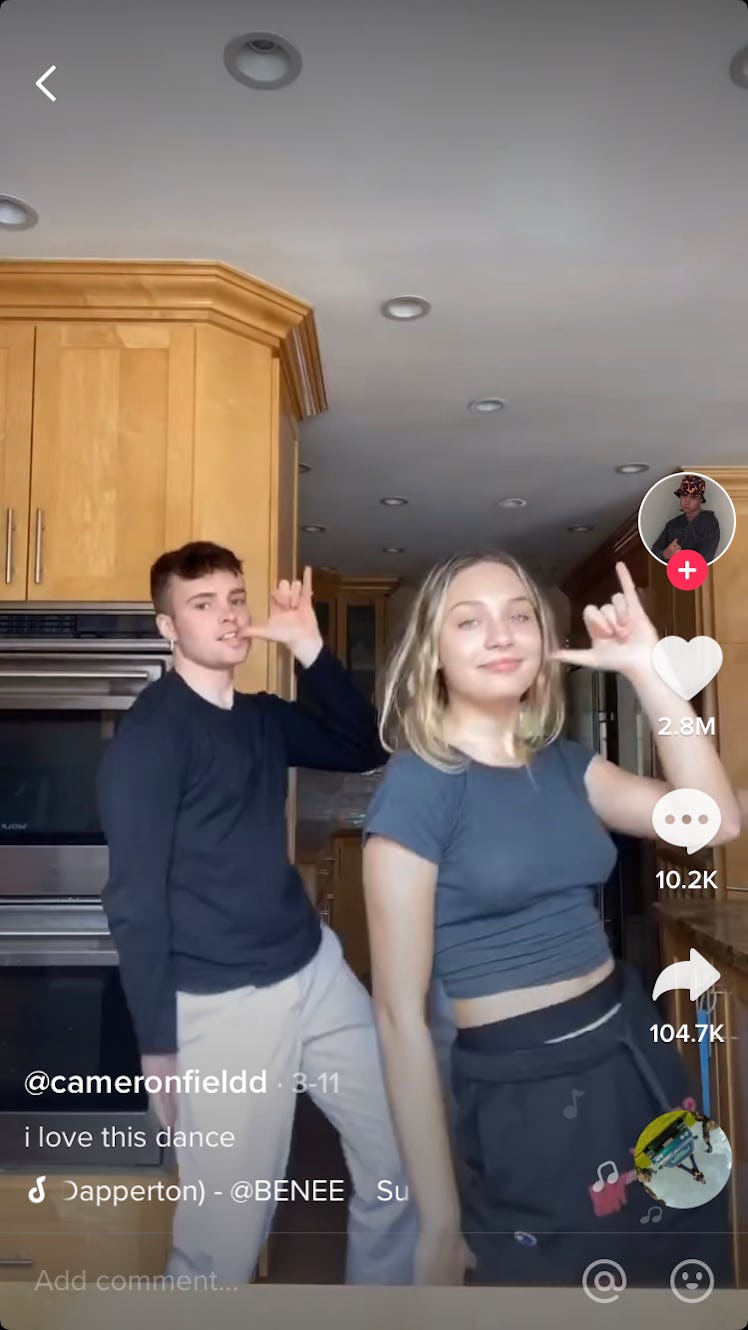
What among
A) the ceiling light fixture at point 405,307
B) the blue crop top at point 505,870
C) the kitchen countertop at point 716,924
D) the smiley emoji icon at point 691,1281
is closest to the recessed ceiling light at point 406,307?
the ceiling light fixture at point 405,307

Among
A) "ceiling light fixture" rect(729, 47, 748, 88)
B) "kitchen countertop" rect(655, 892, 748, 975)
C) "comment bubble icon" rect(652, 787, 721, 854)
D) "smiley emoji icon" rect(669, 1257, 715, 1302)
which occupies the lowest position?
"smiley emoji icon" rect(669, 1257, 715, 1302)

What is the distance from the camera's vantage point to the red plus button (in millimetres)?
657

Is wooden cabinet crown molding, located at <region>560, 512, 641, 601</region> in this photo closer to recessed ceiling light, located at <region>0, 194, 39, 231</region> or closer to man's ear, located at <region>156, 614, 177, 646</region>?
man's ear, located at <region>156, 614, 177, 646</region>

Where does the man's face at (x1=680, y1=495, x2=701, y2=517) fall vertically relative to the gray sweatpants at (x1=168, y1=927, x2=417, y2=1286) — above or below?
above

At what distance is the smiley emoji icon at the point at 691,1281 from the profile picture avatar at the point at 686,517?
0.55 metres

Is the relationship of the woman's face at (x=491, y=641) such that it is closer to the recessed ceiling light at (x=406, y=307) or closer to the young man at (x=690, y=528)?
the young man at (x=690, y=528)

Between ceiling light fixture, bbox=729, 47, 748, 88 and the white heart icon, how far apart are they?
1.45ft

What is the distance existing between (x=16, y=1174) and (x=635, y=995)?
0.52m

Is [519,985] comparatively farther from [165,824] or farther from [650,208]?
[650,208]

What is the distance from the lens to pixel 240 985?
65 cm

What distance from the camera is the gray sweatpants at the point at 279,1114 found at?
65 cm

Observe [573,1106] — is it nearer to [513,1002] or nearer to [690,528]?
[513,1002]

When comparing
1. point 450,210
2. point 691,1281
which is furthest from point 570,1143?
point 450,210

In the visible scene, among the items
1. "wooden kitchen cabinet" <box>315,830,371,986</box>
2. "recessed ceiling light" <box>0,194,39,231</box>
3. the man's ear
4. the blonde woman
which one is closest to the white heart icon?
the blonde woman
